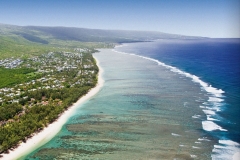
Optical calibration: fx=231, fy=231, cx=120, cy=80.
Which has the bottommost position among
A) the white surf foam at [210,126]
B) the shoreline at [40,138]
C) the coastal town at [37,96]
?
the shoreline at [40,138]

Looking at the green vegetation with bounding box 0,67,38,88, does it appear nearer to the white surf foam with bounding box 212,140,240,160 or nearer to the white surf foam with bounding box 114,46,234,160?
the white surf foam with bounding box 114,46,234,160

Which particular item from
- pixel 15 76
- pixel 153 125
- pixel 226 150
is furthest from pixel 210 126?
pixel 15 76

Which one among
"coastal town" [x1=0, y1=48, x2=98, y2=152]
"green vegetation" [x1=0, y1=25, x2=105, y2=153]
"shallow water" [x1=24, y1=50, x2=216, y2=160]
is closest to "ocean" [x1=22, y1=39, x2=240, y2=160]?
"shallow water" [x1=24, y1=50, x2=216, y2=160]

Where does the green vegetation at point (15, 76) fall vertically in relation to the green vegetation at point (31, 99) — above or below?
above

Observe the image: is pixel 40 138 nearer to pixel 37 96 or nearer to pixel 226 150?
pixel 37 96

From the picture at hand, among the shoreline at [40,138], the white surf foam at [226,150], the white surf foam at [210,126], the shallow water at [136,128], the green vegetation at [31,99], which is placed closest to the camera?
the white surf foam at [226,150]

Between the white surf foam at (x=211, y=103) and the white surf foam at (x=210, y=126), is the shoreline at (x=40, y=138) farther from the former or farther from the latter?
the white surf foam at (x=210, y=126)

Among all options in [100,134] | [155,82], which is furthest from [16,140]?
[155,82]

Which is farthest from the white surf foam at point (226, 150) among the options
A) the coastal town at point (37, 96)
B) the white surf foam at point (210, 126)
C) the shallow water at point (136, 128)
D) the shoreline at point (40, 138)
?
the coastal town at point (37, 96)
